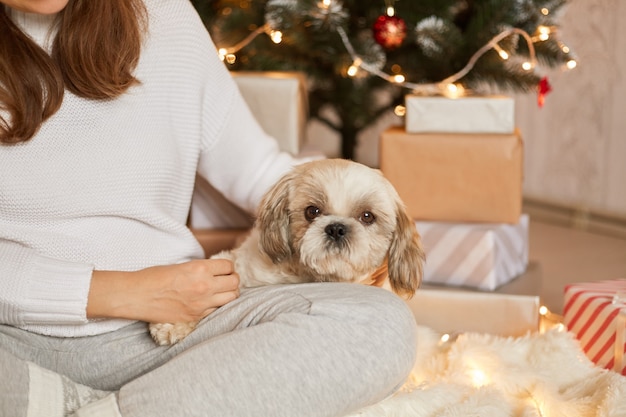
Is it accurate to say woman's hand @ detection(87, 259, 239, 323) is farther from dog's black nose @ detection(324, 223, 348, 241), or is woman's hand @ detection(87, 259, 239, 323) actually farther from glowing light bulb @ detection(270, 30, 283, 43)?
glowing light bulb @ detection(270, 30, 283, 43)

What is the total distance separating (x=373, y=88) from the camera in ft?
9.40

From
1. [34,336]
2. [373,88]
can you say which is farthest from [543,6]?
[34,336]

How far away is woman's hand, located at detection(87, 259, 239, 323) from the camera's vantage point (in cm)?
136

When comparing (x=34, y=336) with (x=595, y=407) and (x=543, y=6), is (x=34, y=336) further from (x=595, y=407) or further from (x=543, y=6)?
(x=543, y=6)

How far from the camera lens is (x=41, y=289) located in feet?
4.37

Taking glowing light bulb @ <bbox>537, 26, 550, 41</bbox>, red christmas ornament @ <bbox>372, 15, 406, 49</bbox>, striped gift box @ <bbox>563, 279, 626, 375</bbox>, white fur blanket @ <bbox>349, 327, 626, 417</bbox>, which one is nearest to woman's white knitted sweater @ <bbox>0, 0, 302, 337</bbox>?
white fur blanket @ <bbox>349, 327, 626, 417</bbox>

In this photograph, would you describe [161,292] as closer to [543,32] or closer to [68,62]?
[68,62]

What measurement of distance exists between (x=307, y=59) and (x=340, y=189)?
1265 mm

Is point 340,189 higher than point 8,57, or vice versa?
point 8,57

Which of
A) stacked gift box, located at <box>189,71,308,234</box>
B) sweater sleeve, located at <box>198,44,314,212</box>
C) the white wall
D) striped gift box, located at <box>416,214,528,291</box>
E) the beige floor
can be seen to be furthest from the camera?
the white wall

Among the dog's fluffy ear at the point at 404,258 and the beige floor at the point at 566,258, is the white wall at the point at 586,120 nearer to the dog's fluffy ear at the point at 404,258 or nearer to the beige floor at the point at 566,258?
the beige floor at the point at 566,258

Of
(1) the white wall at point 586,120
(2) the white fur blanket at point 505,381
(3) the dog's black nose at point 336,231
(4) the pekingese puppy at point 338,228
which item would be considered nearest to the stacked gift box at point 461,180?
(2) the white fur blanket at point 505,381

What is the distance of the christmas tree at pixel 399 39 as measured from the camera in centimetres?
237

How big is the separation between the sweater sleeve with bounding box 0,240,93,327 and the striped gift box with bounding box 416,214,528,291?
1140mm
